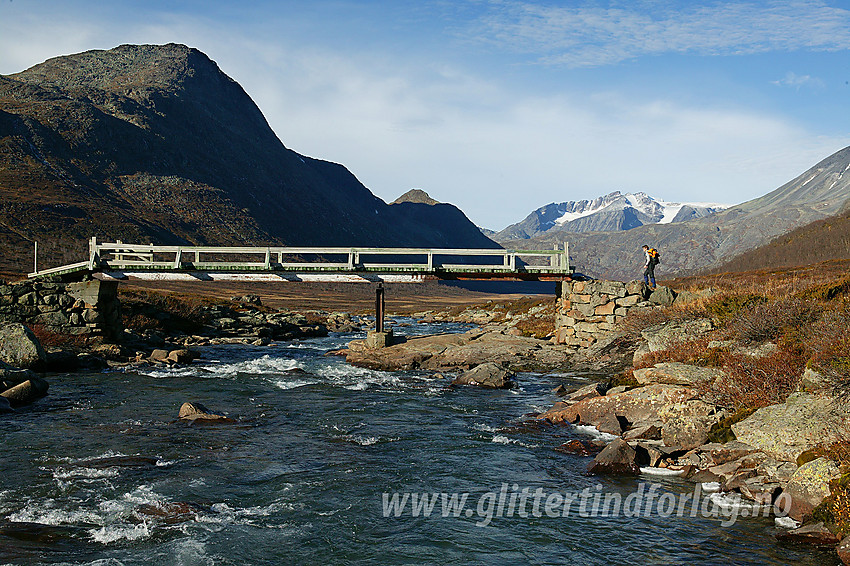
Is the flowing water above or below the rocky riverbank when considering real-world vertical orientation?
below

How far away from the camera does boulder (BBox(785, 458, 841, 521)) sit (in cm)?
1166

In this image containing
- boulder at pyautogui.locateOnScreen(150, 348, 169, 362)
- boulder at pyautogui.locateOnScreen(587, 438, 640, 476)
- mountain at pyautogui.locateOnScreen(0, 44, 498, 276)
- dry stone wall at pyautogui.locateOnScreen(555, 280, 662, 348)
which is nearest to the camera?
boulder at pyautogui.locateOnScreen(587, 438, 640, 476)

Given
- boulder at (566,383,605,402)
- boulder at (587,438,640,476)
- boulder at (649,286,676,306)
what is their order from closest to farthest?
boulder at (587,438,640,476)
boulder at (566,383,605,402)
boulder at (649,286,676,306)

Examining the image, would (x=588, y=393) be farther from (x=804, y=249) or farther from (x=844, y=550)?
(x=804, y=249)

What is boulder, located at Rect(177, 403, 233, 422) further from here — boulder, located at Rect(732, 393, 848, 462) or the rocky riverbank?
boulder, located at Rect(732, 393, 848, 462)

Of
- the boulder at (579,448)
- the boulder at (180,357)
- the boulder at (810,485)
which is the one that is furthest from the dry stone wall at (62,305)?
the boulder at (810,485)

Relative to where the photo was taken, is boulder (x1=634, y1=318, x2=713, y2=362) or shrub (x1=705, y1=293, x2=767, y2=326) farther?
boulder (x1=634, y1=318, x2=713, y2=362)

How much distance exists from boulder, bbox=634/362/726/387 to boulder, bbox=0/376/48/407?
72.1ft

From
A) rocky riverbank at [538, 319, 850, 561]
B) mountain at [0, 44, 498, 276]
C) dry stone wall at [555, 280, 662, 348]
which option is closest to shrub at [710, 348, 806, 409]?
rocky riverbank at [538, 319, 850, 561]

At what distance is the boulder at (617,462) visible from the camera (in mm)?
14812

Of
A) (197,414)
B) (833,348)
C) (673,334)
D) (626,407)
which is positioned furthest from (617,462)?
(197,414)

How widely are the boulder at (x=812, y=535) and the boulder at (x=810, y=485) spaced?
74cm

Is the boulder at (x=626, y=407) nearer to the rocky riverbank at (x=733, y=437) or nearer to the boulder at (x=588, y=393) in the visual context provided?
the rocky riverbank at (x=733, y=437)

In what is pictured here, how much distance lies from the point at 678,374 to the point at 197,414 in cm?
1613
